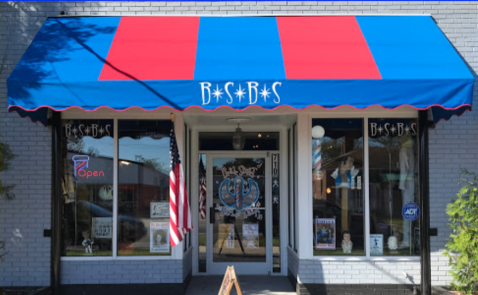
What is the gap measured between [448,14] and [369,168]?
8.87ft

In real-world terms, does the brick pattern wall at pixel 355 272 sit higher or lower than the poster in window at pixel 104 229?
lower

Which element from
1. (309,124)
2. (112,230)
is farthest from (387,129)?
(112,230)

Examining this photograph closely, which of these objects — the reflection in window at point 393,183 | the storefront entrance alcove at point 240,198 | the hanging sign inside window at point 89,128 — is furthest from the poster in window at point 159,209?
the reflection in window at point 393,183

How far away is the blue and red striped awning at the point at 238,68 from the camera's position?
600 cm

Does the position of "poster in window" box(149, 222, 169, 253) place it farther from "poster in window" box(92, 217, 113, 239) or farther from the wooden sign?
the wooden sign

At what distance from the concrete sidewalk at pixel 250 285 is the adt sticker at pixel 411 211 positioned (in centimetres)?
215

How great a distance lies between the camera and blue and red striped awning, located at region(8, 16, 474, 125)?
19.7 ft

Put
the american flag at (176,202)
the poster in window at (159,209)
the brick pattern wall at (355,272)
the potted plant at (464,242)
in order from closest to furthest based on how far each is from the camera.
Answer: the american flag at (176,202), the potted plant at (464,242), the brick pattern wall at (355,272), the poster in window at (159,209)

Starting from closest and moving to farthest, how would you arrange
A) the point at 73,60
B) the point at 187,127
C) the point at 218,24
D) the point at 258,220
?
the point at 73,60
the point at 218,24
the point at 187,127
the point at 258,220

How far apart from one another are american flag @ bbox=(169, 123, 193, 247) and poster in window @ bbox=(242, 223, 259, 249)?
9.31 feet

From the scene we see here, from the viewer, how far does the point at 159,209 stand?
768 cm

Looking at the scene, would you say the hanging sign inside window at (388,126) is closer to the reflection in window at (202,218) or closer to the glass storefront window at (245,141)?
the glass storefront window at (245,141)

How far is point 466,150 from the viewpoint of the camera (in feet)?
24.8

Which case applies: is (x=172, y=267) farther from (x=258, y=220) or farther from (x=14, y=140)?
(x=14, y=140)
